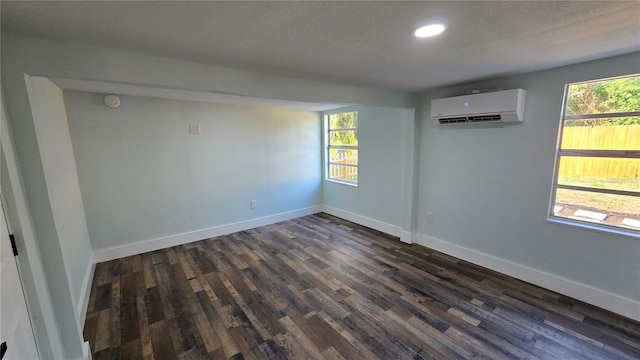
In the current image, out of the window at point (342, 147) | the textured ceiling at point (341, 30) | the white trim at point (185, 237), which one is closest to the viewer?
the textured ceiling at point (341, 30)

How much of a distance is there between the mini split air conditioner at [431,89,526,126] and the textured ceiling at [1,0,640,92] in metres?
0.43

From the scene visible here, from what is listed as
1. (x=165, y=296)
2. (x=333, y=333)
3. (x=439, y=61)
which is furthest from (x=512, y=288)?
(x=165, y=296)

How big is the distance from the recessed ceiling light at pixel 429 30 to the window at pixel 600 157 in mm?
1818

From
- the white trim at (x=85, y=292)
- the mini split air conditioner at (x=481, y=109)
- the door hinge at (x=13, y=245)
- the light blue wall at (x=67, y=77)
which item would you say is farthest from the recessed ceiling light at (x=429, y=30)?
the white trim at (x=85, y=292)

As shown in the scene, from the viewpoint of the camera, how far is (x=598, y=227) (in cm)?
229

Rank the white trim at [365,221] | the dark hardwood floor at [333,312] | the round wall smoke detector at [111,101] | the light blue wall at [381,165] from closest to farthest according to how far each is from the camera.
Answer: the dark hardwood floor at [333,312] < the round wall smoke detector at [111,101] < the light blue wall at [381,165] < the white trim at [365,221]

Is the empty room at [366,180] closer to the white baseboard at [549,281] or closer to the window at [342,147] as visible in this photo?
the white baseboard at [549,281]

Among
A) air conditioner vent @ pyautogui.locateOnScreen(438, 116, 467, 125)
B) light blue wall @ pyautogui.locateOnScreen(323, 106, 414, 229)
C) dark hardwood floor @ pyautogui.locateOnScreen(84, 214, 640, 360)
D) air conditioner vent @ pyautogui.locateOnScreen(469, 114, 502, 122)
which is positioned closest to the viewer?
dark hardwood floor @ pyautogui.locateOnScreen(84, 214, 640, 360)

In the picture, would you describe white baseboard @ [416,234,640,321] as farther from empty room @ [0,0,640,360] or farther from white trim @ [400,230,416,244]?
white trim @ [400,230,416,244]

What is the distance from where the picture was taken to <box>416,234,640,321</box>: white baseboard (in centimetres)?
218

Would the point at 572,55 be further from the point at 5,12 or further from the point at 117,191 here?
the point at 117,191

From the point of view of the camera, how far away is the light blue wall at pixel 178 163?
124 inches

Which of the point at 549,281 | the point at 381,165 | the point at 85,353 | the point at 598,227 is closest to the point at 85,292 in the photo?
the point at 85,353

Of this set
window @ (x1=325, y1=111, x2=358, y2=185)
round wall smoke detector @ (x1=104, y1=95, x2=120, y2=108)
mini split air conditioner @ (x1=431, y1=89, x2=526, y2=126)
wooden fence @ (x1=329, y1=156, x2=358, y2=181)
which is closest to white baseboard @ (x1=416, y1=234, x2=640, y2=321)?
mini split air conditioner @ (x1=431, y1=89, x2=526, y2=126)
